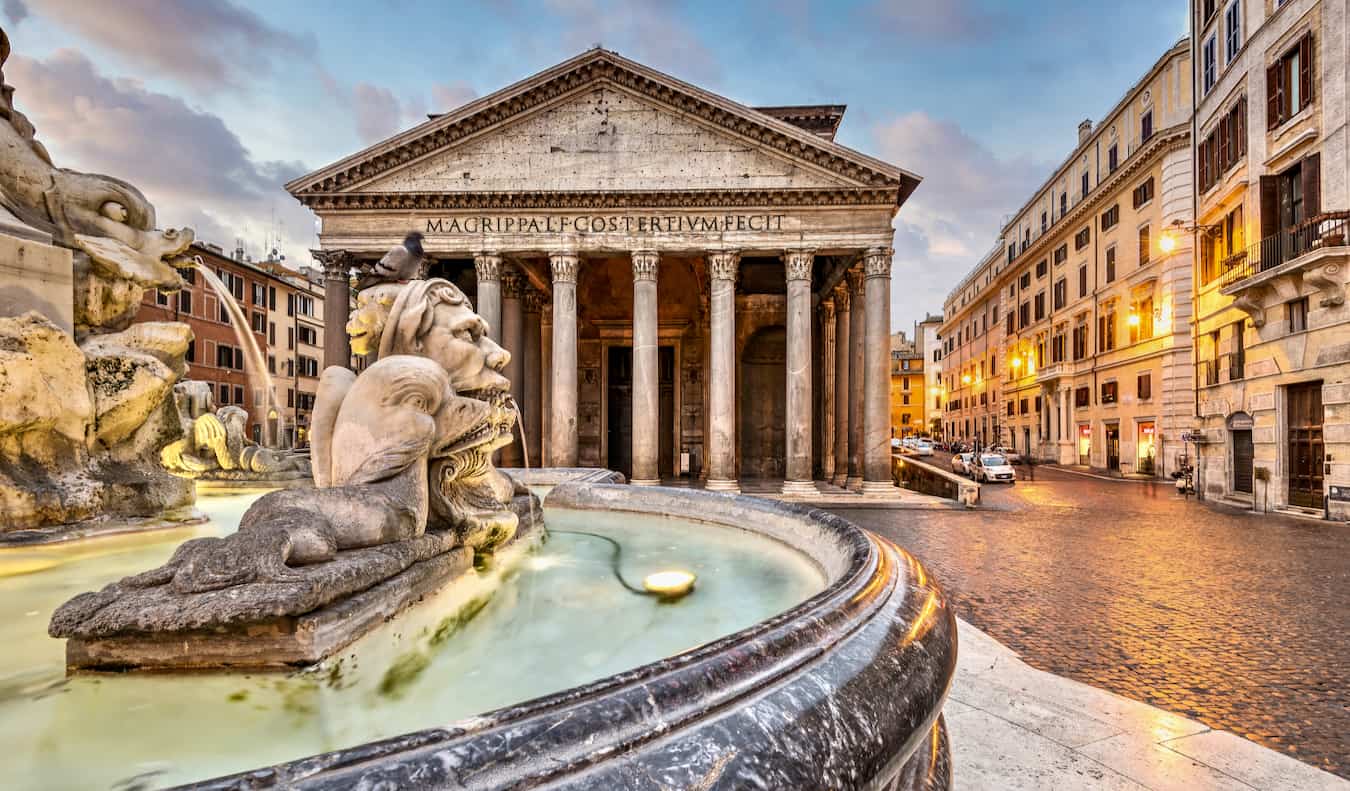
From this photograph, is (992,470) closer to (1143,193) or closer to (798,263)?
(798,263)

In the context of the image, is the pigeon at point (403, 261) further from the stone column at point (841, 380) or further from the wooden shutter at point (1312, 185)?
the stone column at point (841, 380)

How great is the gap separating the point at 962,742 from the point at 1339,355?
16247 millimetres

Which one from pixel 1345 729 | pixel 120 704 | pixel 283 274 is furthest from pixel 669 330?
pixel 283 274

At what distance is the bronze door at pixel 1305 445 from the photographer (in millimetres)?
13875

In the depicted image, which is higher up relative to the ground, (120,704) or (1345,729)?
(120,704)

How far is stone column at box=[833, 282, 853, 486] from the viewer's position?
21.9 m

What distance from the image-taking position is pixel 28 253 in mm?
3172

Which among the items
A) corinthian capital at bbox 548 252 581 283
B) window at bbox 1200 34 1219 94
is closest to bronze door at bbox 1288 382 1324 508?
window at bbox 1200 34 1219 94

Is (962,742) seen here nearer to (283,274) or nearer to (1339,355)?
(1339,355)

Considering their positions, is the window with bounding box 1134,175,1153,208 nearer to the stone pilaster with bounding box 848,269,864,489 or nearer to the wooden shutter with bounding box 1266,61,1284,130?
the wooden shutter with bounding box 1266,61,1284,130

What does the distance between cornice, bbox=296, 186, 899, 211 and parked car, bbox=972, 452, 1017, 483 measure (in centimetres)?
1288

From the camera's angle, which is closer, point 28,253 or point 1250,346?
point 28,253

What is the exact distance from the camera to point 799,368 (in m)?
18.5

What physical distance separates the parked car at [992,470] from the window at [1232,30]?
14.8 metres
